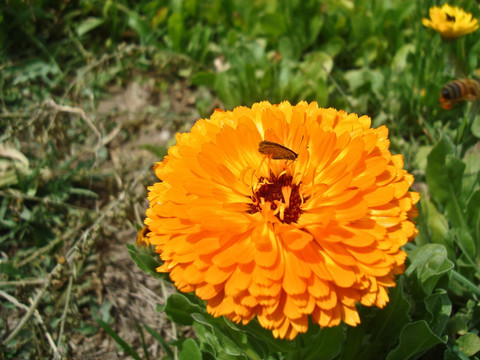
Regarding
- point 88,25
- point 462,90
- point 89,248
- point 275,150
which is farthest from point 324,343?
point 88,25

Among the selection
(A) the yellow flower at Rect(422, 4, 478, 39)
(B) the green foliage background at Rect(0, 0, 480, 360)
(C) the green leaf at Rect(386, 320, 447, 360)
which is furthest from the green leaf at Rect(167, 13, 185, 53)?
(C) the green leaf at Rect(386, 320, 447, 360)

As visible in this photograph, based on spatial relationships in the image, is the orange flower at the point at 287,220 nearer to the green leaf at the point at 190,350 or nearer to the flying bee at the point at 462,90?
the green leaf at the point at 190,350

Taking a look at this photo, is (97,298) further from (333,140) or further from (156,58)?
(156,58)

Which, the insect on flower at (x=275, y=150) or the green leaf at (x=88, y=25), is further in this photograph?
the green leaf at (x=88, y=25)

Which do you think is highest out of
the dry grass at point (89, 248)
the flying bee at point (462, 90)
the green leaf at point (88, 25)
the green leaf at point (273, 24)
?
the green leaf at point (88, 25)

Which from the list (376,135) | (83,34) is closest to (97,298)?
(376,135)

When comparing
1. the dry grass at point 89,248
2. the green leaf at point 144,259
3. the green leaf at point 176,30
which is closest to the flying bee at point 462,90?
the dry grass at point 89,248

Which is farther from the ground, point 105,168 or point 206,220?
point 206,220
